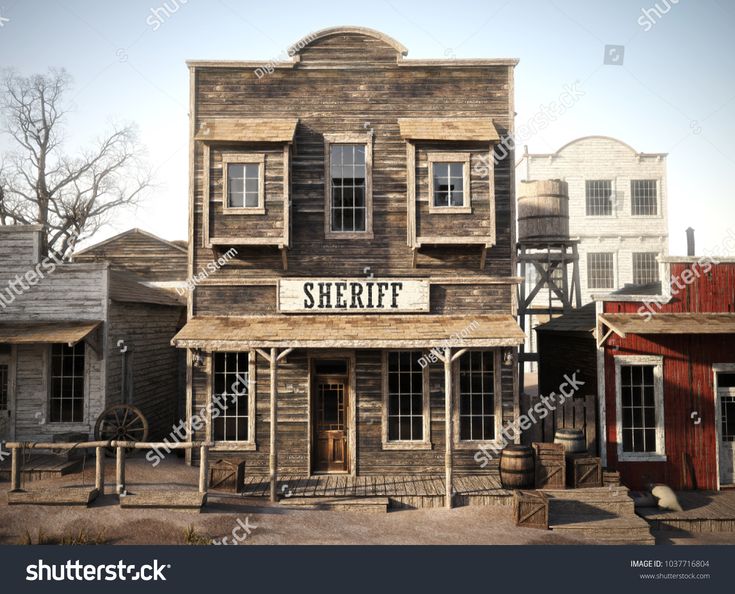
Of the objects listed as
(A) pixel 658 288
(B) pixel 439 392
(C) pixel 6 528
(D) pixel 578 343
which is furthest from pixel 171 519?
(A) pixel 658 288

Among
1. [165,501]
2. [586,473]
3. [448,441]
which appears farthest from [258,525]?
[586,473]

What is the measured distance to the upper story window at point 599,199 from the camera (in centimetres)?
3003

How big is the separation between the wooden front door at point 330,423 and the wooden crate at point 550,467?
4417 millimetres

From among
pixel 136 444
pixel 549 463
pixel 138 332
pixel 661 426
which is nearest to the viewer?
pixel 136 444

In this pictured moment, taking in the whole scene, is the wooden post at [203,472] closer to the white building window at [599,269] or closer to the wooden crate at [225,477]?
the wooden crate at [225,477]

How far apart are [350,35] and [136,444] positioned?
10.7 meters

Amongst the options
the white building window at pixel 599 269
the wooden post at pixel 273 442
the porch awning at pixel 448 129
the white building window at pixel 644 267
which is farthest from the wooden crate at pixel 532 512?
the white building window at pixel 644 267

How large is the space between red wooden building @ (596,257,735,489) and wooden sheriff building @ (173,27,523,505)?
2414mm

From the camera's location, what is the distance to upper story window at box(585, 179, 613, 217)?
30.0 metres

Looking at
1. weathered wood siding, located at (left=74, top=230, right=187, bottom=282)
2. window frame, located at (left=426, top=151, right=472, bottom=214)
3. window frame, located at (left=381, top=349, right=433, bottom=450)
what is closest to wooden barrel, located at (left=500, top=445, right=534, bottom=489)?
window frame, located at (left=381, top=349, right=433, bottom=450)

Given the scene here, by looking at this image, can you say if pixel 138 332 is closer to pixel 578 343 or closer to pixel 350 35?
pixel 350 35

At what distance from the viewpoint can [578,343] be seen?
1467cm

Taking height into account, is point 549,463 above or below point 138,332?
below

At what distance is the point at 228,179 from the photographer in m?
13.0
